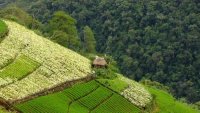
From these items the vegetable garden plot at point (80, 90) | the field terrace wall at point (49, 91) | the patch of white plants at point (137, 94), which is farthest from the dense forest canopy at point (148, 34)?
the field terrace wall at point (49, 91)

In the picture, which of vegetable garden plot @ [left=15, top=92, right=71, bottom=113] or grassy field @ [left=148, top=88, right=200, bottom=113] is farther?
grassy field @ [left=148, top=88, right=200, bottom=113]

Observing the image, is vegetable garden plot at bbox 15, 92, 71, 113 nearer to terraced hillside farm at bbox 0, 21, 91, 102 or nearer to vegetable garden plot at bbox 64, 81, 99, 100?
terraced hillside farm at bbox 0, 21, 91, 102

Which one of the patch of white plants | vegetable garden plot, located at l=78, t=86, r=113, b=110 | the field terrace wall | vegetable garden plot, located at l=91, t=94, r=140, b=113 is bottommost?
the patch of white plants

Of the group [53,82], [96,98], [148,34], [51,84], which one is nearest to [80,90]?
[96,98]

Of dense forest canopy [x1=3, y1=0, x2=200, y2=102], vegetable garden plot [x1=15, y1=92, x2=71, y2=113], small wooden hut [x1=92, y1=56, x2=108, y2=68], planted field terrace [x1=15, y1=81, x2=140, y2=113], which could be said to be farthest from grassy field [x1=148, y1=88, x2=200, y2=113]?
dense forest canopy [x1=3, y1=0, x2=200, y2=102]

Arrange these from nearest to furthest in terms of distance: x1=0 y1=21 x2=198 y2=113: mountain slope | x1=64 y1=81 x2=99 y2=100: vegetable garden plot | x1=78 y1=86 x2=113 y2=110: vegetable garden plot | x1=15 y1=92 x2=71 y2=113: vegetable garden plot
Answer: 1. x1=15 y1=92 x2=71 y2=113: vegetable garden plot
2. x1=0 y1=21 x2=198 y2=113: mountain slope
3. x1=78 y1=86 x2=113 y2=110: vegetable garden plot
4. x1=64 y1=81 x2=99 y2=100: vegetable garden plot

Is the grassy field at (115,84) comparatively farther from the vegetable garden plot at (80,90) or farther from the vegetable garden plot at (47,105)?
the vegetable garden plot at (47,105)

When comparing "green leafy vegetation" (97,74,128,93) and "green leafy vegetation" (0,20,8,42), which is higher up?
"green leafy vegetation" (0,20,8,42)
